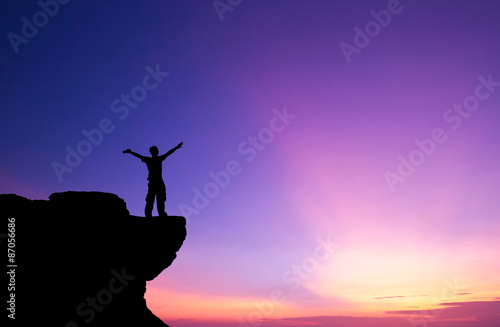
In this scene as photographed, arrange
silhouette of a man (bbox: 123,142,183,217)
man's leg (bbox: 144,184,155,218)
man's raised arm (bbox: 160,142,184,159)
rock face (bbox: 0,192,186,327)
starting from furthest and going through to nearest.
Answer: man's leg (bbox: 144,184,155,218) < silhouette of a man (bbox: 123,142,183,217) < man's raised arm (bbox: 160,142,184,159) < rock face (bbox: 0,192,186,327)

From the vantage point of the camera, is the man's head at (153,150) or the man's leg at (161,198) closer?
the man's head at (153,150)

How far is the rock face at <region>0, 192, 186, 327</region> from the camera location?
13.2 m

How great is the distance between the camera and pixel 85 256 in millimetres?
14531

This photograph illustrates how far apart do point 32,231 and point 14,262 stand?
1.22m

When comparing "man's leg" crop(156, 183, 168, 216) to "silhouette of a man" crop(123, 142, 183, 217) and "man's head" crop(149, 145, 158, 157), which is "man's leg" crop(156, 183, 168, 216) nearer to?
"silhouette of a man" crop(123, 142, 183, 217)

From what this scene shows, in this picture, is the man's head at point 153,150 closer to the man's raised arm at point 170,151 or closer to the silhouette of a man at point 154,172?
the silhouette of a man at point 154,172

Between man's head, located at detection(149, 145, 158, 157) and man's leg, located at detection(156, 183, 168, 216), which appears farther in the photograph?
man's leg, located at detection(156, 183, 168, 216)

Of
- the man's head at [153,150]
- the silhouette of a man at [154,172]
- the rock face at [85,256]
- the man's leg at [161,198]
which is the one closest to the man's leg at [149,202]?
the silhouette of a man at [154,172]

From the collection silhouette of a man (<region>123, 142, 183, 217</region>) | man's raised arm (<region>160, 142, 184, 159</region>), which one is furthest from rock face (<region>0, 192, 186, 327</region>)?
man's raised arm (<region>160, 142, 184, 159</region>)

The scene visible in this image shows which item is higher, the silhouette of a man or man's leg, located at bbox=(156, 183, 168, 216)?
the silhouette of a man

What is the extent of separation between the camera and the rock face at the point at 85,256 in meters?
13.2

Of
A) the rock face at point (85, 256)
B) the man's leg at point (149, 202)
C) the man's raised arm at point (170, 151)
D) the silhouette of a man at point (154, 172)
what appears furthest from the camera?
the man's leg at point (149, 202)

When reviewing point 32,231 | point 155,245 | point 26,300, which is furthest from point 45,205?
point 155,245

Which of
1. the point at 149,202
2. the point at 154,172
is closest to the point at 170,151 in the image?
the point at 154,172
